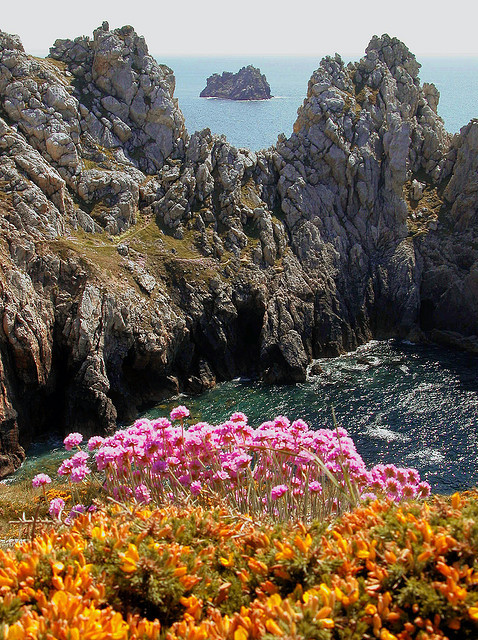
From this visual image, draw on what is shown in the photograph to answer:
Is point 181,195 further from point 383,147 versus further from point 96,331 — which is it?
point 383,147

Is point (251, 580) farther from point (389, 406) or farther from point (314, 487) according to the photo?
point (389, 406)

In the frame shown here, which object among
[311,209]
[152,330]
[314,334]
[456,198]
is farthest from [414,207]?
[152,330]

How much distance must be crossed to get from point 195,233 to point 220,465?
58290 millimetres

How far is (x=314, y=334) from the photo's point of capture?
72.1m

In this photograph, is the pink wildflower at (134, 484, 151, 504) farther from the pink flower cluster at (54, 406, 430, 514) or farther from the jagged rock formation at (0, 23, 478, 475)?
the jagged rock formation at (0, 23, 478, 475)

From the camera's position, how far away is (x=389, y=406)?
56.2 meters

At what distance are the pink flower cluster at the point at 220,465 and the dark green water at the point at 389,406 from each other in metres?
28.1

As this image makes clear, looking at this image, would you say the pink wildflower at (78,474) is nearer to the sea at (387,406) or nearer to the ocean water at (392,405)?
the sea at (387,406)

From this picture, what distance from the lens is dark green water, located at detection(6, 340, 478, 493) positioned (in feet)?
153

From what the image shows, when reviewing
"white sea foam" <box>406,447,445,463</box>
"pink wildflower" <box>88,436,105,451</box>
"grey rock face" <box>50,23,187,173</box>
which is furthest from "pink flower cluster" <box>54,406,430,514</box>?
"grey rock face" <box>50,23,187,173</box>

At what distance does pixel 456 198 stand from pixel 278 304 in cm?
3528

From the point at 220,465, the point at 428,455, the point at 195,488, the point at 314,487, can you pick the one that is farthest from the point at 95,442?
the point at 428,455

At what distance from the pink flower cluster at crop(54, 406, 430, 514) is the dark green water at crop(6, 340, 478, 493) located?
28093 millimetres

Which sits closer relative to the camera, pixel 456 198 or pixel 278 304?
pixel 278 304
